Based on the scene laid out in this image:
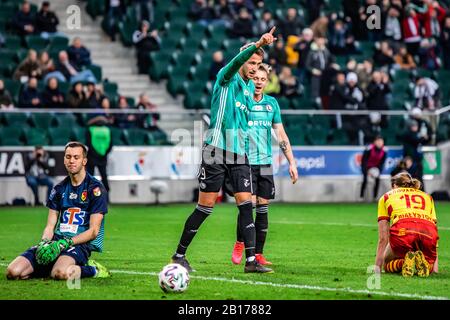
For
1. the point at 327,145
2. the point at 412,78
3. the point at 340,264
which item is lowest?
the point at 340,264

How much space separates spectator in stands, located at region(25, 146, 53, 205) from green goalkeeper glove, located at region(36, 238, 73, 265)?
1253cm

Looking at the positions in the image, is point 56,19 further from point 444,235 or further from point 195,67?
point 444,235

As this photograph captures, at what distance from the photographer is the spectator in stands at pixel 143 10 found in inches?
1119

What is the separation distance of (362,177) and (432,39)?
20.9 ft

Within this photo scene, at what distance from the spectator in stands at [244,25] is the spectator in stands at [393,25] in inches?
150

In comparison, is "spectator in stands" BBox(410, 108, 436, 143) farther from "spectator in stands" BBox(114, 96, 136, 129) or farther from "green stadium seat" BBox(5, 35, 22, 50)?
"green stadium seat" BBox(5, 35, 22, 50)

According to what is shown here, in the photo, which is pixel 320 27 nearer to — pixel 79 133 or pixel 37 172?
pixel 79 133

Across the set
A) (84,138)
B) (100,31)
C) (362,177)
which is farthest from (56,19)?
(362,177)

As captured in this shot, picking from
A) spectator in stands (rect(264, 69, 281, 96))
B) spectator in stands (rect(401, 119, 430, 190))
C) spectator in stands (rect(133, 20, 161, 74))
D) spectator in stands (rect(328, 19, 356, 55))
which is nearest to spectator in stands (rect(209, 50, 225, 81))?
spectator in stands (rect(264, 69, 281, 96))

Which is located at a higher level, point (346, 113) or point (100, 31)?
point (100, 31)

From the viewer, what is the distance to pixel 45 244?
10648mm

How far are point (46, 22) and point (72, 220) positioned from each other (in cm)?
1647

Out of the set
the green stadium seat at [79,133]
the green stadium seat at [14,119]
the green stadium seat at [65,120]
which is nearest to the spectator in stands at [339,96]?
the green stadium seat at [79,133]

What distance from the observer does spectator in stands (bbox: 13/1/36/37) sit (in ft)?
87.4
